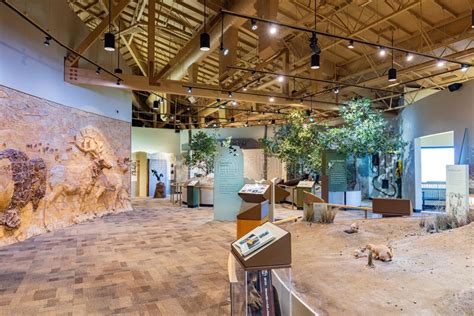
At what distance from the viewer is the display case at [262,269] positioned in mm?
2082

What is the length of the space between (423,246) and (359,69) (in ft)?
29.0

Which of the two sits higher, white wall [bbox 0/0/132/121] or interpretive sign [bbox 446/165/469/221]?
white wall [bbox 0/0/132/121]

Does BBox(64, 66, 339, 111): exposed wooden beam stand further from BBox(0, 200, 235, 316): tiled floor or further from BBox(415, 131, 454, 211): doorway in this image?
BBox(415, 131, 454, 211): doorway

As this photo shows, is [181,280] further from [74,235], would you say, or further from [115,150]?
[115,150]

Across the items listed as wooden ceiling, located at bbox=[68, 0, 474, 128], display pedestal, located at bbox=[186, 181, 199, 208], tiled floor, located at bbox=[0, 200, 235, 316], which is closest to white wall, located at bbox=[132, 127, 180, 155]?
wooden ceiling, located at bbox=[68, 0, 474, 128]

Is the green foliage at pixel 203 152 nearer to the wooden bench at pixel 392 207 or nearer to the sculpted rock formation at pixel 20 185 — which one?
the sculpted rock formation at pixel 20 185

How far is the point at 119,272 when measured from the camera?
4.47m

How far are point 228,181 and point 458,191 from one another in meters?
5.18

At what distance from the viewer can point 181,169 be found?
57.7ft

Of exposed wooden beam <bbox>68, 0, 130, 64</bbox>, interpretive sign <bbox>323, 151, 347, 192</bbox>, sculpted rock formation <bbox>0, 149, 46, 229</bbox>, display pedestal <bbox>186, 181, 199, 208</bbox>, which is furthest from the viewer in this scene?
display pedestal <bbox>186, 181, 199, 208</bbox>

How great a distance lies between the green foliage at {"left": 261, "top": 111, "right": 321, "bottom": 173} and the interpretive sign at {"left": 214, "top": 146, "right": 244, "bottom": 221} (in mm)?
3509

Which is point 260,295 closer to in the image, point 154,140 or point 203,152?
point 203,152

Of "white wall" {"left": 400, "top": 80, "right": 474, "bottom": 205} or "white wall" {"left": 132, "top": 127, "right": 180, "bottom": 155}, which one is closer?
"white wall" {"left": 400, "top": 80, "right": 474, "bottom": 205}

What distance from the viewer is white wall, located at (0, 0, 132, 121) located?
624 centimetres
